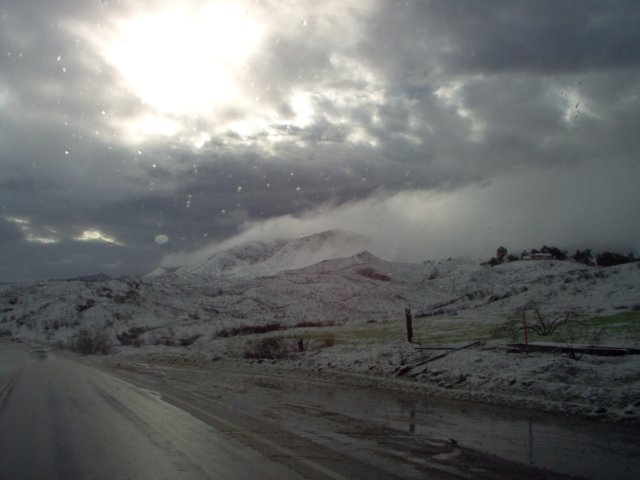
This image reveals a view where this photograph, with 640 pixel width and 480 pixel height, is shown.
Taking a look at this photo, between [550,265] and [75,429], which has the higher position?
[550,265]

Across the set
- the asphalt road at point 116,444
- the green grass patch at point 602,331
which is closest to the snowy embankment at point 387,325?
the green grass patch at point 602,331

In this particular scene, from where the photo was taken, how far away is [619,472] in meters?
6.75

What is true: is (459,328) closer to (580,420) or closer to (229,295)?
(580,420)

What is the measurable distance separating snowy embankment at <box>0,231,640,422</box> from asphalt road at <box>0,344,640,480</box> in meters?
2.31

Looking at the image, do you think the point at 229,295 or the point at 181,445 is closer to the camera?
the point at 181,445

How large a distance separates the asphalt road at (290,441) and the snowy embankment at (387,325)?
7.57ft

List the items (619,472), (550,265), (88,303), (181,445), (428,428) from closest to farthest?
(619,472), (181,445), (428,428), (88,303), (550,265)

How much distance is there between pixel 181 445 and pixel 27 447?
2.60m

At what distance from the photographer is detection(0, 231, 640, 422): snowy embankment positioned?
14.0m

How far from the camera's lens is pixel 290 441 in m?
8.73

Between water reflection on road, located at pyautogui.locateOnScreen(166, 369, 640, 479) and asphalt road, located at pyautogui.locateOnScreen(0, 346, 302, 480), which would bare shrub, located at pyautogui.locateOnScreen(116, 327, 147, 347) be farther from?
water reflection on road, located at pyautogui.locateOnScreen(166, 369, 640, 479)

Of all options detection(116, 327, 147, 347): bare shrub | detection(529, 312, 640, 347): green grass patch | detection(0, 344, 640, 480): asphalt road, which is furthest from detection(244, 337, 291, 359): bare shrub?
detection(116, 327, 147, 347): bare shrub

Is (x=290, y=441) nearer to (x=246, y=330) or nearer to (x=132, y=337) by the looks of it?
(x=246, y=330)

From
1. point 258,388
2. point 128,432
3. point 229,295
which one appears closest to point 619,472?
point 128,432
